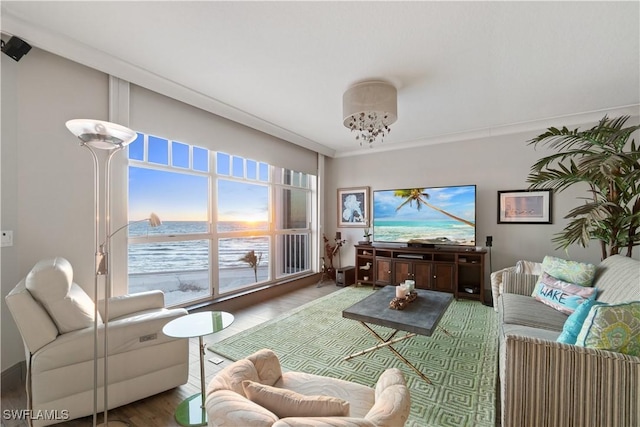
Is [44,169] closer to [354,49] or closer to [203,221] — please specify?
[203,221]

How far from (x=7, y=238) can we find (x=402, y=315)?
10.2ft

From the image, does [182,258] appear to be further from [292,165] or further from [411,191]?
[411,191]

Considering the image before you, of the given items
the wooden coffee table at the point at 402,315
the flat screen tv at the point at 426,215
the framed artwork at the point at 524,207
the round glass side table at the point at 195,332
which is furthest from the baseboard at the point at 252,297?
the framed artwork at the point at 524,207

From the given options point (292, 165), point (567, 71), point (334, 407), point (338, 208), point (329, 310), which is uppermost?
point (567, 71)

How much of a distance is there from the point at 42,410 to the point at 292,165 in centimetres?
398

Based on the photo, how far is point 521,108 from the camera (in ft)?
10.9

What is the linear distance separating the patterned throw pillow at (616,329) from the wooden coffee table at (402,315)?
88 centimetres

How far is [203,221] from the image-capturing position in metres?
3.52

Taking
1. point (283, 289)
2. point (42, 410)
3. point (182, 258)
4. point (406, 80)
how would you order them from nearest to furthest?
point (42, 410) < point (406, 80) < point (182, 258) < point (283, 289)

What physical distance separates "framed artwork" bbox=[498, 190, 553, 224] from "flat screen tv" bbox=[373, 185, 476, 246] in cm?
45

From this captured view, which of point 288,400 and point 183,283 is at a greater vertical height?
point 288,400

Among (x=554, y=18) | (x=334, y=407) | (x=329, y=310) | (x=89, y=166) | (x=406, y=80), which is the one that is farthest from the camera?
(x=329, y=310)

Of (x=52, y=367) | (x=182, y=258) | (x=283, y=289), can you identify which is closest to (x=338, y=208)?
(x=283, y=289)

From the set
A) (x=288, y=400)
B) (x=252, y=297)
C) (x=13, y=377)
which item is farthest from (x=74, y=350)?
(x=252, y=297)
